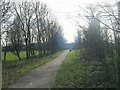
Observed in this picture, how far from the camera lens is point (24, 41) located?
49.7 meters

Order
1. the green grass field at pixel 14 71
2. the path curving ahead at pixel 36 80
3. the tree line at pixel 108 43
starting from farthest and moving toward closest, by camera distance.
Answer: the green grass field at pixel 14 71
the path curving ahead at pixel 36 80
the tree line at pixel 108 43

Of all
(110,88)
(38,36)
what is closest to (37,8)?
(38,36)

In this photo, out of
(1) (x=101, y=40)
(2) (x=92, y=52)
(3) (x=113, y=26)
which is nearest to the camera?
(3) (x=113, y=26)

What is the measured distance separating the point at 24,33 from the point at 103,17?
1548 inches

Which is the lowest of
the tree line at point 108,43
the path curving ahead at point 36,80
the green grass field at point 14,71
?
the green grass field at point 14,71

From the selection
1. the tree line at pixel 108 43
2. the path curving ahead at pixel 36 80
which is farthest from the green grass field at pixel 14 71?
the tree line at pixel 108 43

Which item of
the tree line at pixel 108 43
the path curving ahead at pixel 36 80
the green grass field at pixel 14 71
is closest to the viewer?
the tree line at pixel 108 43

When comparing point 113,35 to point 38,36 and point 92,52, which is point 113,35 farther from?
point 38,36

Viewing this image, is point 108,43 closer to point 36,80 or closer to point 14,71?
point 36,80

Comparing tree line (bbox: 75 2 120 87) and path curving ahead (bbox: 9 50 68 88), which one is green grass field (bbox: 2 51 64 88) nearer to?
path curving ahead (bbox: 9 50 68 88)

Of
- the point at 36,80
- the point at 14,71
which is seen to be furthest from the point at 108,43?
the point at 14,71

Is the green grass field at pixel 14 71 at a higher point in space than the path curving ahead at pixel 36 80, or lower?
lower

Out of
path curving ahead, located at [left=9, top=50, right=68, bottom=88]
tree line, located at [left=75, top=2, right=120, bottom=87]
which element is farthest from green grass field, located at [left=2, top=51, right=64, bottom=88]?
tree line, located at [left=75, top=2, right=120, bottom=87]

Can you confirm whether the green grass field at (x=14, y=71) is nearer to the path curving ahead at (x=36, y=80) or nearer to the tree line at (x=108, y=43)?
the path curving ahead at (x=36, y=80)
